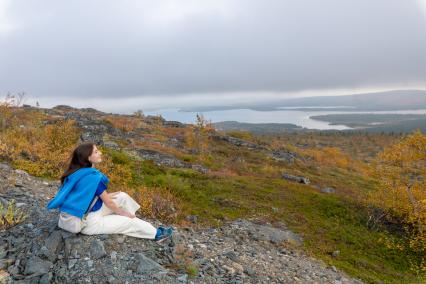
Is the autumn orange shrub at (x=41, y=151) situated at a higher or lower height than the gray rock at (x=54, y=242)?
higher

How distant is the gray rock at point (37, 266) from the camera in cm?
863

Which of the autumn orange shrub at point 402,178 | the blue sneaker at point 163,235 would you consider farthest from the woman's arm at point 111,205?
the autumn orange shrub at point 402,178

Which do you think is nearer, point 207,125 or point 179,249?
point 179,249

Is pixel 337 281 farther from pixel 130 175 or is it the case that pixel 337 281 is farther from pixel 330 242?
pixel 130 175

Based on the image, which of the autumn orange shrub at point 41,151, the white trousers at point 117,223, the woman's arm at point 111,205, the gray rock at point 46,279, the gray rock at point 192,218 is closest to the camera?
the gray rock at point 46,279

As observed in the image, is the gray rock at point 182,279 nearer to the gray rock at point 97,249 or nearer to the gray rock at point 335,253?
the gray rock at point 97,249

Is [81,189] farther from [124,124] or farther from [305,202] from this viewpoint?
[124,124]

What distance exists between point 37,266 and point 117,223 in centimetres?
202

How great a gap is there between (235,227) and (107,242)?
826cm

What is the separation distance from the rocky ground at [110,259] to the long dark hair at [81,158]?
1749 millimetres

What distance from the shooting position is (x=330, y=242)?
18.2m

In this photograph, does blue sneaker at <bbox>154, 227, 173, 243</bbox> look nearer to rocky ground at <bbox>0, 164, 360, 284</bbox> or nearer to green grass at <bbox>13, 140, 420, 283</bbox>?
rocky ground at <bbox>0, 164, 360, 284</bbox>

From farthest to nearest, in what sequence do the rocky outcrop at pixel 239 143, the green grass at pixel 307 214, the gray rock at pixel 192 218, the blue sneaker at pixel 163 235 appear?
the rocky outcrop at pixel 239 143
the green grass at pixel 307 214
the gray rock at pixel 192 218
the blue sneaker at pixel 163 235

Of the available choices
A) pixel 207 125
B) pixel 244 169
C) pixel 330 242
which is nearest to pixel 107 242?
pixel 330 242
